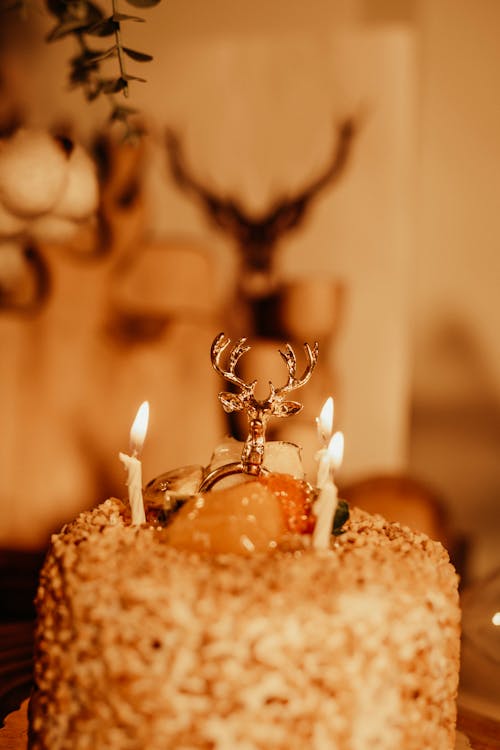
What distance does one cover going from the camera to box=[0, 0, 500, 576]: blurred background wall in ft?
7.67

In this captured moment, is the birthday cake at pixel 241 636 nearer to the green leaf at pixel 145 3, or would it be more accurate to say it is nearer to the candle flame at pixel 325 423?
the candle flame at pixel 325 423

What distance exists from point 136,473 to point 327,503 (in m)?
0.23

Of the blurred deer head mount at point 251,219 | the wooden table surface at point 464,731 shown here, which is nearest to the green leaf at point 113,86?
the wooden table surface at point 464,731

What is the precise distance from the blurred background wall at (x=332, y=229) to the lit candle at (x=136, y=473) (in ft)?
4.12

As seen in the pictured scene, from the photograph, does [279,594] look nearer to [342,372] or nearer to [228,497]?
[228,497]

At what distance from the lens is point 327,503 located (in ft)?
3.12

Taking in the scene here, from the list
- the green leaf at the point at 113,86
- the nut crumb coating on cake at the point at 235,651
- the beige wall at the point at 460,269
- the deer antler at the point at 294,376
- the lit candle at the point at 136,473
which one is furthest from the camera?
the beige wall at the point at 460,269

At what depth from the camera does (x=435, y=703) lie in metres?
0.99

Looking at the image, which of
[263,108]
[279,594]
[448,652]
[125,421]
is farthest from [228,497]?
[263,108]

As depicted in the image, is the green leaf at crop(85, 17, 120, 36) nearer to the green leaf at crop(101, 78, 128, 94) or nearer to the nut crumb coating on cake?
the green leaf at crop(101, 78, 128, 94)

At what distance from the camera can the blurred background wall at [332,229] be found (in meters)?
2.34

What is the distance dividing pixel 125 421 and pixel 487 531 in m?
1.03

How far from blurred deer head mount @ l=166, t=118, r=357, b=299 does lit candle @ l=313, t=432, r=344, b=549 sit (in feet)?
4.55

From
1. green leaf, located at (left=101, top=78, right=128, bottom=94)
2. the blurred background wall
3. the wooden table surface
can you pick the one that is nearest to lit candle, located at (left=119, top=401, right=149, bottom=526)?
the wooden table surface
